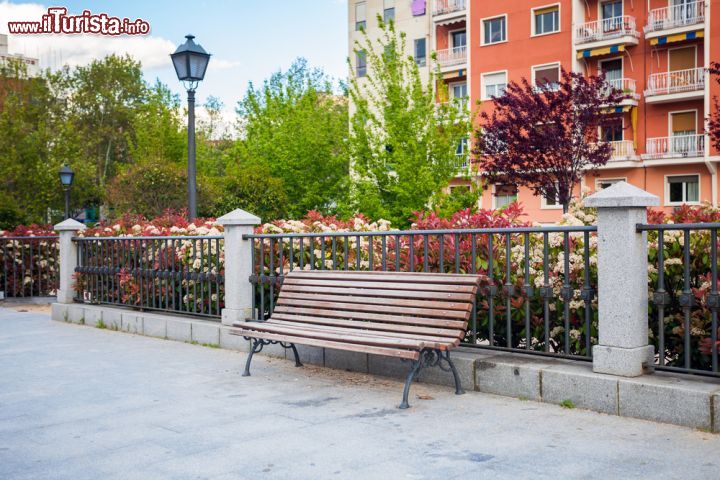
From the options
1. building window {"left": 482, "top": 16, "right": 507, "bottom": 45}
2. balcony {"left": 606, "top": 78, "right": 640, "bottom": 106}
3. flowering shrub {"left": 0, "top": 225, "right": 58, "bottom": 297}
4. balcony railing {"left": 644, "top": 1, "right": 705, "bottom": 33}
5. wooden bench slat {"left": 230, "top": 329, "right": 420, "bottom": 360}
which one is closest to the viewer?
wooden bench slat {"left": 230, "top": 329, "right": 420, "bottom": 360}

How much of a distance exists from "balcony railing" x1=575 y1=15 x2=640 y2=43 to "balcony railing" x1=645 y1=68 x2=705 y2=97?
2339 mm

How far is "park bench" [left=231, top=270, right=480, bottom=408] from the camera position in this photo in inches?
229

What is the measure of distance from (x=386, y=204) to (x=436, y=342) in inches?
727

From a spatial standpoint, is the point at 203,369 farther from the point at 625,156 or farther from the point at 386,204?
the point at 625,156

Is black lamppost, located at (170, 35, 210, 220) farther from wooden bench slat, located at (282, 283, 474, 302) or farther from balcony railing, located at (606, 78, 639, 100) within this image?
balcony railing, located at (606, 78, 639, 100)

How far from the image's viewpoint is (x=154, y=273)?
33.2 feet

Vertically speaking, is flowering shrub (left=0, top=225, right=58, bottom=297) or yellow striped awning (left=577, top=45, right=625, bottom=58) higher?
yellow striped awning (left=577, top=45, right=625, bottom=58)

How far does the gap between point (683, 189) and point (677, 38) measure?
6724mm

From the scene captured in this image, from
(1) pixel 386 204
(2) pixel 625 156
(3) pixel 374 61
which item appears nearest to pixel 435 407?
(1) pixel 386 204

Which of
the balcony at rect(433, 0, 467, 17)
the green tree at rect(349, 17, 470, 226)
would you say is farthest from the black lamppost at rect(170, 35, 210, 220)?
the balcony at rect(433, 0, 467, 17)

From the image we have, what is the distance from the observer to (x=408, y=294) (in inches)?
249

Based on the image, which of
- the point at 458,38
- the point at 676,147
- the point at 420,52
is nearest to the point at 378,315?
the point at 676,147

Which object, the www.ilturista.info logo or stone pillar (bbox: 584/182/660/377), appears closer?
stone pillar (bbox: 584/182/660/377)

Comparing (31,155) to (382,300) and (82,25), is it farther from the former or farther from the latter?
(382,300)
